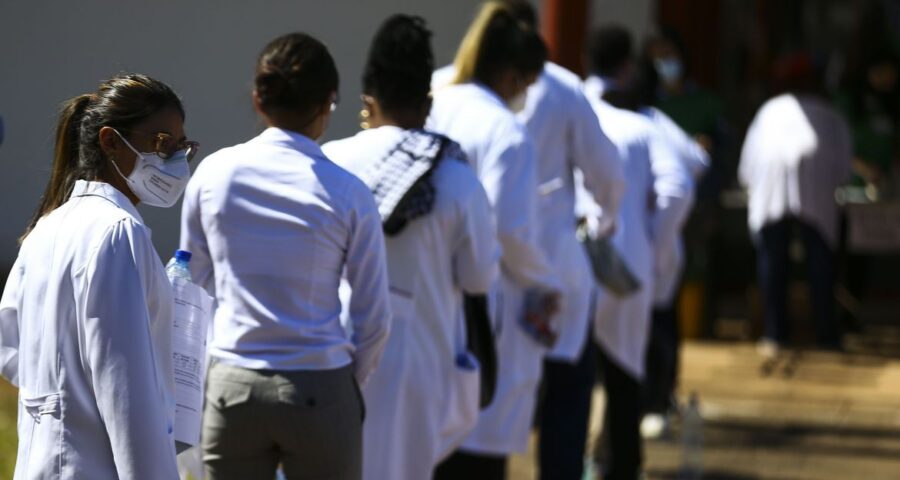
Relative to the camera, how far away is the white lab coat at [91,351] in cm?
287

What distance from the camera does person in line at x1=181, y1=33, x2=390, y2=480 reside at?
3.84 meters

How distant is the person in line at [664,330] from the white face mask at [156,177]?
4720mm

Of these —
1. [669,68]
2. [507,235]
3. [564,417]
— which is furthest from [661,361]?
[507,235]

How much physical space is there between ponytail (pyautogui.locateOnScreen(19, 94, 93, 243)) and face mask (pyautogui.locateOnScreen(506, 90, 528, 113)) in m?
2.55

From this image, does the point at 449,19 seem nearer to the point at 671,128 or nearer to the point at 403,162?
the point at 403,162

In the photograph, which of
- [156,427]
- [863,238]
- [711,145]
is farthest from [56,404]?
[863,238]

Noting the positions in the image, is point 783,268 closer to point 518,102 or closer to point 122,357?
point 518,102

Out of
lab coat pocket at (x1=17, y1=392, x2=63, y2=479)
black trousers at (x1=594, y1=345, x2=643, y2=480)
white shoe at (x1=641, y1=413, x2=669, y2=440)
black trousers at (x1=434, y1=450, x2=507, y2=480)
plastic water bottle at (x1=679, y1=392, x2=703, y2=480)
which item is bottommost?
white shoe at (x1=641, y1=413, x2=669, y2=440)

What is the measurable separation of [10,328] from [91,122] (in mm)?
426

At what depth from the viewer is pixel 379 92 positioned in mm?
4613

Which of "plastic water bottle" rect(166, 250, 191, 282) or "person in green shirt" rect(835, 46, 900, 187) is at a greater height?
"plastic water bottle" rect(166, 250, 191, 282)

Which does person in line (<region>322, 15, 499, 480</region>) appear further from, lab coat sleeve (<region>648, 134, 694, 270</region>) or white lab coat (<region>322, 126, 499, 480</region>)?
lab coat sleeve (<region>648, 134, 694, 270</region>)

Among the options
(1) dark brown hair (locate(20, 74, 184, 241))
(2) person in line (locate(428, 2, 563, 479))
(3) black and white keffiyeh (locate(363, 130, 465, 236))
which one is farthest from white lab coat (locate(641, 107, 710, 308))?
(1) dark brown hair (locate(20, 74, 184, 241))

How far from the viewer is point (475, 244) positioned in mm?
4668
